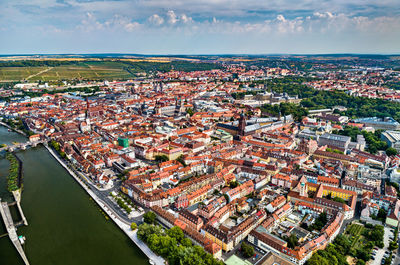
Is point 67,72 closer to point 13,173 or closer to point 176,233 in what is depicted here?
point 13,173

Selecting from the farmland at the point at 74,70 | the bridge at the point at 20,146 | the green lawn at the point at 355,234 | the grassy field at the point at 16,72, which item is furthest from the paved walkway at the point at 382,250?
the grassy field at the point at 16,72

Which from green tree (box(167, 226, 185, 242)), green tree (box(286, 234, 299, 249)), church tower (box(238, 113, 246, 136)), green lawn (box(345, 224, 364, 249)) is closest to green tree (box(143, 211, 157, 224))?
green tree (box(167, 226, 185, 242))

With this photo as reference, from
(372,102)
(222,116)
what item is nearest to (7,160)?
(222,116)

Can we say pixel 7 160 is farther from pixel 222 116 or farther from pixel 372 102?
pixel 372 102

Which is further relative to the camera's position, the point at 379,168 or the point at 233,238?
the point at 379,168

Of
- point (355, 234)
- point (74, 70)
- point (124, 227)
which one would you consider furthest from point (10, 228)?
point (74, 70)

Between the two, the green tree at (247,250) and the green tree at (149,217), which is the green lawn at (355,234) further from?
the green tree at (149,217)
